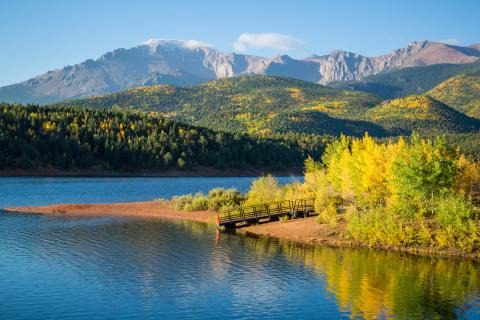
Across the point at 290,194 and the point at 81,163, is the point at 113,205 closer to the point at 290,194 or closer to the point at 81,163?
the point at 290,194

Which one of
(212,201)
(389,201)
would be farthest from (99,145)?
(389,201)

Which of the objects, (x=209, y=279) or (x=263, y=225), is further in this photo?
(x=263, y=225)

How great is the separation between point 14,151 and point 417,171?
122m

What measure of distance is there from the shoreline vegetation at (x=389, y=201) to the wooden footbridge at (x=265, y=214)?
6.00ft

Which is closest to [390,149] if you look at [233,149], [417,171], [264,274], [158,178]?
[417,171]

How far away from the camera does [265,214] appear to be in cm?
7200

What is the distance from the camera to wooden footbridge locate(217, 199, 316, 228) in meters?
70.3

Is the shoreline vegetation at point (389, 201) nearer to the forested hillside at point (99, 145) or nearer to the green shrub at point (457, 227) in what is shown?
the green shrub at point (457, 227)

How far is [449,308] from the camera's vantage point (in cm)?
3747

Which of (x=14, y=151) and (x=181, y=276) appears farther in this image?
(x=14, y=151)

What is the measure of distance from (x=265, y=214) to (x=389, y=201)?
15.1m

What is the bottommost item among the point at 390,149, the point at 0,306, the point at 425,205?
the point at 0,306

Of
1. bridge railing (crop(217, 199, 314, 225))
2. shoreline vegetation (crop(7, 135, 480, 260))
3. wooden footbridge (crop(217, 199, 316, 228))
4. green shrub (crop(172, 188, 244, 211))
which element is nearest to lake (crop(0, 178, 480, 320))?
shoreline vegetation (crop(7, 135, 480, 260))

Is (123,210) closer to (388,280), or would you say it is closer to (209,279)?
(209,279)
